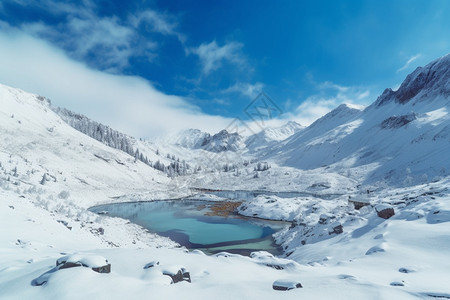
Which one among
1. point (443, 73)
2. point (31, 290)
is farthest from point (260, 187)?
point (443, 73)

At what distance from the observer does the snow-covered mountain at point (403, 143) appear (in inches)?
3711

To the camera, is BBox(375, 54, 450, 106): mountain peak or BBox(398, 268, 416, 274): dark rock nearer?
BBox(398, 268, 416, 274): dark rock

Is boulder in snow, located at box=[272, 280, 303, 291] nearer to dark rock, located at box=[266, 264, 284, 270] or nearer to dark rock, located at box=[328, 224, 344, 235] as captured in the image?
dark rock, located at box=[266, 264, 284, 270]

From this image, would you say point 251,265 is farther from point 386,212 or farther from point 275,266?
point 386,212

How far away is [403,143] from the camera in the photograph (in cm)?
12538

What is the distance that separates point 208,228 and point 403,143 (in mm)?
127983

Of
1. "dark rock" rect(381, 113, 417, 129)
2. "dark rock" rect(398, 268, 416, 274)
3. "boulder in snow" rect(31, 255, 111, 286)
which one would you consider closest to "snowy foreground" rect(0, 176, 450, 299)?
"dark rock" rect(398, 268, 416, 274)

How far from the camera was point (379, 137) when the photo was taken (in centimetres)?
15338

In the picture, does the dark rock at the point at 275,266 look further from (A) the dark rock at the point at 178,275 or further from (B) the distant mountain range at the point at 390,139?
(B) the distant mountain range at the point at 390,139

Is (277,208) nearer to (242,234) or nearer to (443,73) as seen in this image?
(242,234)

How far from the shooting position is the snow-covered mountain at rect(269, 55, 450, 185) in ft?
309

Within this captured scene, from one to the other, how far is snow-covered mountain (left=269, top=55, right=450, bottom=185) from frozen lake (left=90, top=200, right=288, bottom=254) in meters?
59.6

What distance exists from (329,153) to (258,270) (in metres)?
178

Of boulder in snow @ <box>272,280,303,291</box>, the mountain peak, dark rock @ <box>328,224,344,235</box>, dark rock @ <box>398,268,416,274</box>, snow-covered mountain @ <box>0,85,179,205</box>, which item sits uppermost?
the mountain peak
